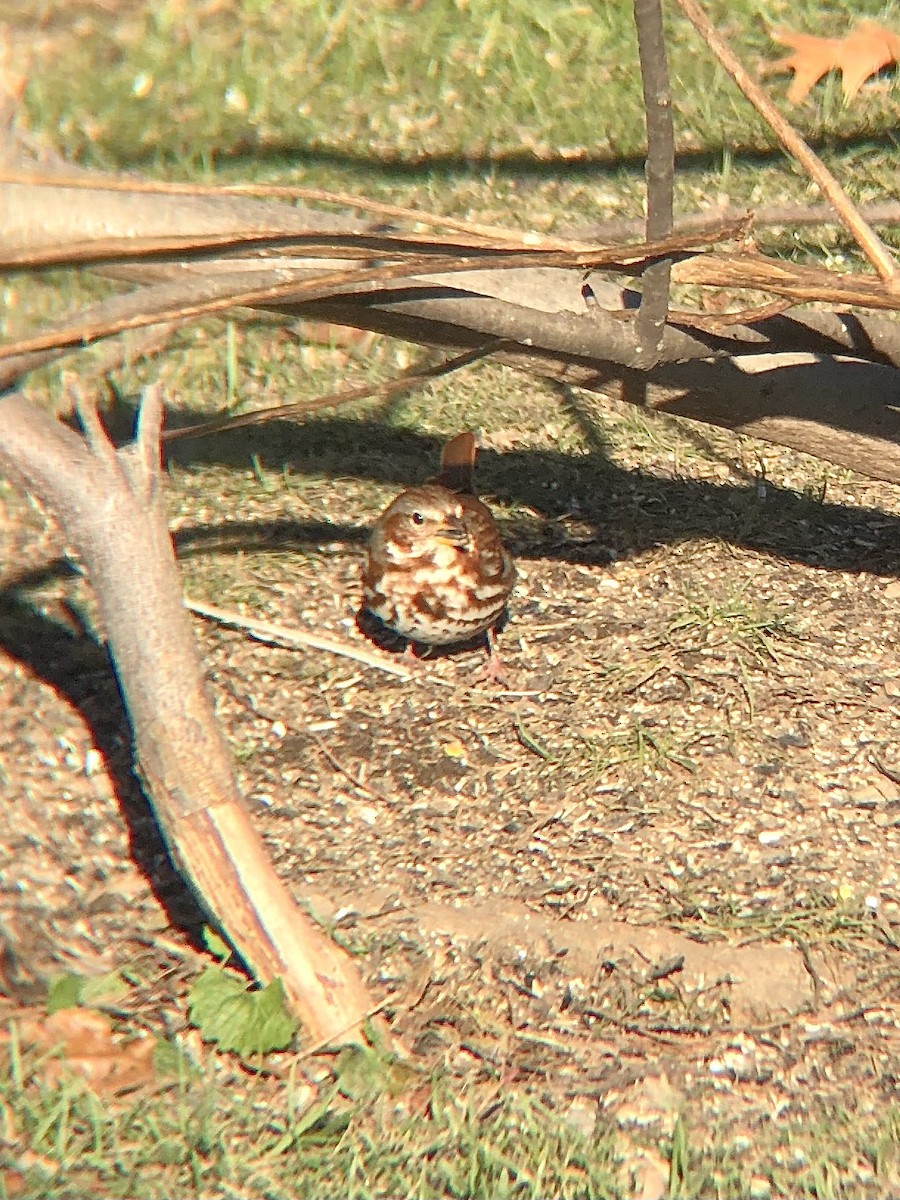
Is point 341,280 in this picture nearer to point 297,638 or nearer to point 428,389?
point 297,638

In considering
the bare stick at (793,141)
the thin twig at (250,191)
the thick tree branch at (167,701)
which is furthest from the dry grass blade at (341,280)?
the bare stick at (793,141)

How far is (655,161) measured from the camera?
116 inches

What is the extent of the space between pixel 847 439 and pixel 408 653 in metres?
1.35

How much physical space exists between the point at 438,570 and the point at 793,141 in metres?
1.40

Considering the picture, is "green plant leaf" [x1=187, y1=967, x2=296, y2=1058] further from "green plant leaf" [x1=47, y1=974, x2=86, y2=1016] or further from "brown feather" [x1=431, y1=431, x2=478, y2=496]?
"brown feather" [x1=431, y1=431, x2=478, y2=496]

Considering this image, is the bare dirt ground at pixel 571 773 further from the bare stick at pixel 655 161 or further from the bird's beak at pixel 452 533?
the bare stick at pixel 655 161

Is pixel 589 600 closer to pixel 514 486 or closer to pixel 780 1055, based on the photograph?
pixel 514 486

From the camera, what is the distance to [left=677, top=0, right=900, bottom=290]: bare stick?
310cm

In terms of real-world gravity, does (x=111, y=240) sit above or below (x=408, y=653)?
above

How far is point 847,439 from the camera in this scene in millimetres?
3893

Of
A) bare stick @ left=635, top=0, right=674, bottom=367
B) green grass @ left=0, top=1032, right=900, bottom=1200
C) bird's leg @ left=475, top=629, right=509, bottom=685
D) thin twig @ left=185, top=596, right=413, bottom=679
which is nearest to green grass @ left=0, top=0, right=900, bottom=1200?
green grass @ left=0, top=1032, right=900, bottom=1200

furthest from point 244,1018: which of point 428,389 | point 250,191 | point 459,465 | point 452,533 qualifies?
point 428,389

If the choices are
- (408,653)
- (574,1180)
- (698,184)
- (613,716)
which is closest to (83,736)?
(408,653)

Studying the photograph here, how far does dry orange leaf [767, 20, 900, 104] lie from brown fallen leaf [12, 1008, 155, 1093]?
451cm
